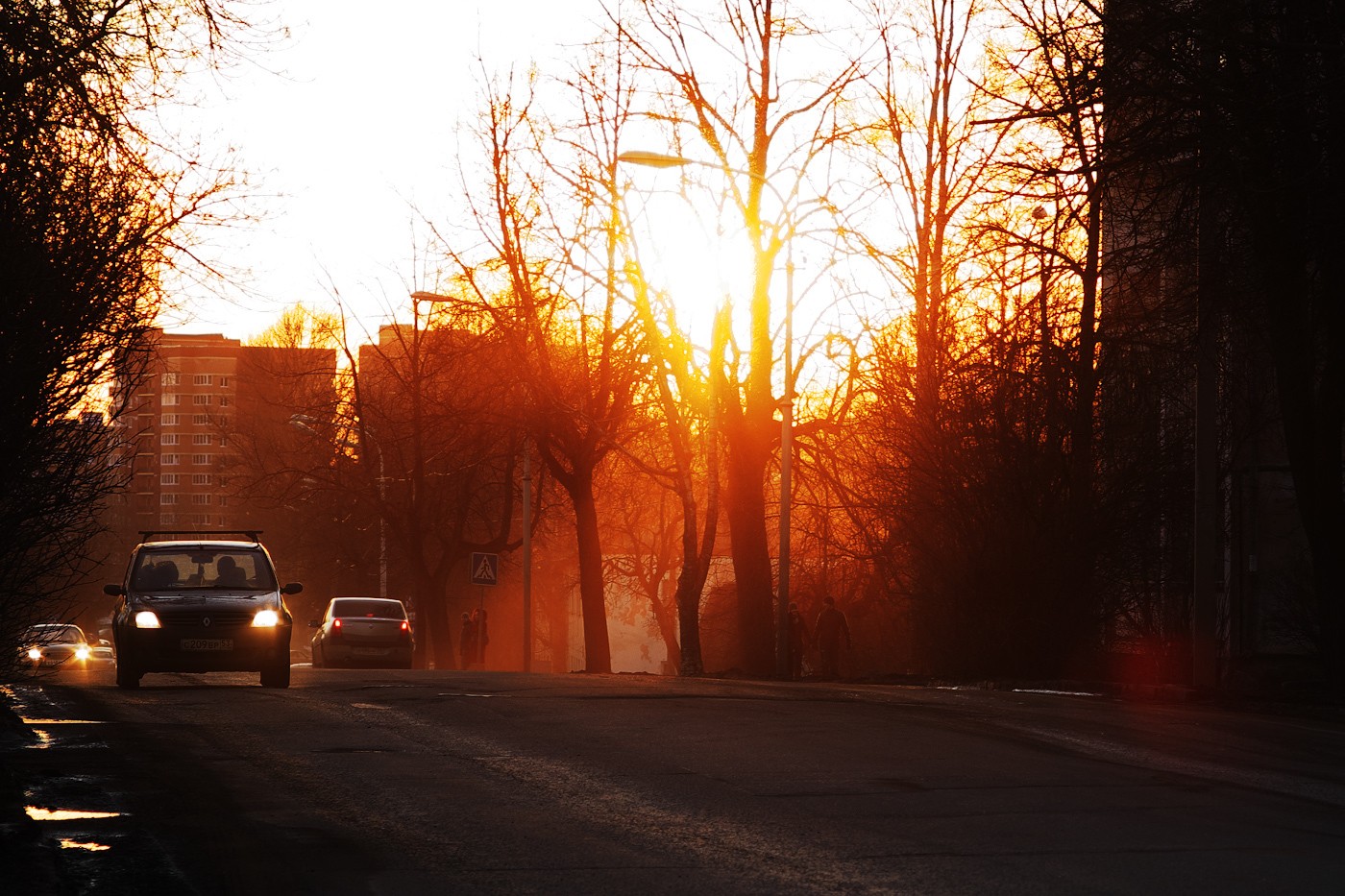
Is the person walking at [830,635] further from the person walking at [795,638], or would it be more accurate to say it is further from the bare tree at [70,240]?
the bare tree at [70,240]

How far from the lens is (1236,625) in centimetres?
3341

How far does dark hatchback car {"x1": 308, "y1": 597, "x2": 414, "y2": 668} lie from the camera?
35594 mm

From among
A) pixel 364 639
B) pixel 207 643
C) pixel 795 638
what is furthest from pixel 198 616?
pixel 795 638

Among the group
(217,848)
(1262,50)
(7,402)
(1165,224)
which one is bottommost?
(217,848)

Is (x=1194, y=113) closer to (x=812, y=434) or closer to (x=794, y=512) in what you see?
(x=812, y=434)

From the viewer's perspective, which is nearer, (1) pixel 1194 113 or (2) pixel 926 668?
(1) pixel 1194 113

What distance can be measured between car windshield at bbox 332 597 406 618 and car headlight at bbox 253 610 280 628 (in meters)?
15.9

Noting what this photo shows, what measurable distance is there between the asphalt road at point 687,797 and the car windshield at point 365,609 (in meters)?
19.8

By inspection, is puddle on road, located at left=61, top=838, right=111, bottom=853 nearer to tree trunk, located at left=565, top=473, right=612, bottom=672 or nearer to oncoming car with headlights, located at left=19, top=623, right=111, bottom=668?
oncoming car with headlights, located at left=19, top=623, right=111, bottom=668

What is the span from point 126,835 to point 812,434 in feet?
82.7

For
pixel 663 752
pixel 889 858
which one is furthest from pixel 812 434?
pixel 889 858

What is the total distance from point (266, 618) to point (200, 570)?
1223 mm

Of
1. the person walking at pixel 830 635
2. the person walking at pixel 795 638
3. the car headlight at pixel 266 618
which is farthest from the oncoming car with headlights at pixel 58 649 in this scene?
the person walking at pixel 795 638

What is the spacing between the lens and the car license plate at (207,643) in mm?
19750
